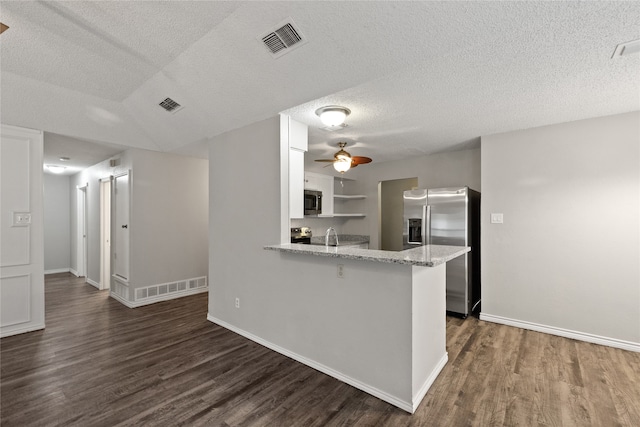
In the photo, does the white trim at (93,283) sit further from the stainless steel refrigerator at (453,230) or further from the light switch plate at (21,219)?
the stainless steel refrigerator at (453,230)

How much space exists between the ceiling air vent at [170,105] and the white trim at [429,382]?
369 centimetres

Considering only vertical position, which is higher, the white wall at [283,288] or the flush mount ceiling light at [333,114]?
the flush mount ceiling light at [333,114]

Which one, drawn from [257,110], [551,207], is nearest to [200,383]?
[257,110]

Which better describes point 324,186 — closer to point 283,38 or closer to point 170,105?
point 170,105

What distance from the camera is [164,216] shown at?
4.84 m

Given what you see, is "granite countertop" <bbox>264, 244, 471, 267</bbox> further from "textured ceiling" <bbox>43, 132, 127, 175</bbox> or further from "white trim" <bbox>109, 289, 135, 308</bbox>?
"textured ceiling" <bbox>43, 132, 127, 175</bbox>

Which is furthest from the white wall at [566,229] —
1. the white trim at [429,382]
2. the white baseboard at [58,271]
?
the white baseboard at [58,271]

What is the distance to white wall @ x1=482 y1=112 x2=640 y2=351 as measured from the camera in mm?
3072

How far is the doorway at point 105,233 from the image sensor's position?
5652mm

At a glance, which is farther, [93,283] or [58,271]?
[58,271]

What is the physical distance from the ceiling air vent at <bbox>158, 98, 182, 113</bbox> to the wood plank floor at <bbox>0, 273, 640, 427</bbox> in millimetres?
2645

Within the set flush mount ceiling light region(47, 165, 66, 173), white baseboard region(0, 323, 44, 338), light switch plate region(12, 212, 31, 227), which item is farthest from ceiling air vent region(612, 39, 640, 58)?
flush mount ceiling light region(47, 165, 66, 173)

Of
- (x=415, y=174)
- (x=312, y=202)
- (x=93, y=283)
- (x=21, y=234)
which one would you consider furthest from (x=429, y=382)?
(x=93, y=283)

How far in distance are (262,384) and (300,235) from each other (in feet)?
10.5
